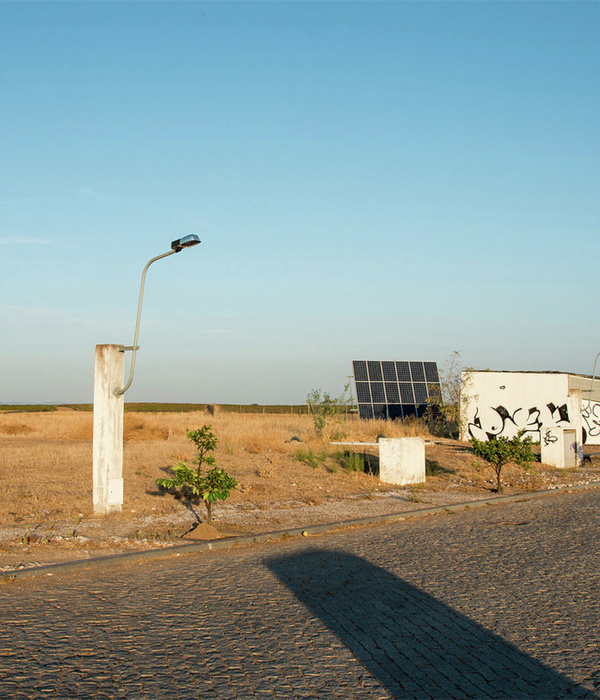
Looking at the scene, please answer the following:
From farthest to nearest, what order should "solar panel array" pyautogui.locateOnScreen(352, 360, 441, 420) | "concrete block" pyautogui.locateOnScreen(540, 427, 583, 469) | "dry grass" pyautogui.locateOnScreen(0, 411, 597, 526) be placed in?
"solar panel array" pyautogui.locateOnScreen(352, 360, 441, 420), "concrete block" pyautogui.locateOnScreen(540, 427, 583, 469), "dry grass" pyautogui.locateOnScreen(0, 411, 597, 526)

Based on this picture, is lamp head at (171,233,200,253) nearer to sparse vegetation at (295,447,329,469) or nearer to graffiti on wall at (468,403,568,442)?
sparse vegetation at (295,447,329,469)

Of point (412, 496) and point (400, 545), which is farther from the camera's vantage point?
point (412, 496)

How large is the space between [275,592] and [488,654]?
2.41 metres

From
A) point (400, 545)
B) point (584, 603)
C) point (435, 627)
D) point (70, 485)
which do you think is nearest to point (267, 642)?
point (435, 627)

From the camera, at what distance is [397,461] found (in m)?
16.2

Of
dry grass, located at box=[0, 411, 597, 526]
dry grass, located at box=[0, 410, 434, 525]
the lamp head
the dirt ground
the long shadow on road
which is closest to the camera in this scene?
the long shadow on road

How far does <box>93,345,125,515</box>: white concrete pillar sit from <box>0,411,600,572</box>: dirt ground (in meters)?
0.37

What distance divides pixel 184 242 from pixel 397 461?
8370 millimetres

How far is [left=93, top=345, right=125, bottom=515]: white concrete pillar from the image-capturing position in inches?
426

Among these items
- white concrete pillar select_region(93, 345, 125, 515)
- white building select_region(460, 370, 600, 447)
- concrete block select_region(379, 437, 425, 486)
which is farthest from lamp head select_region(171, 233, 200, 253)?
white building select_region(460, 370, 600, 447)

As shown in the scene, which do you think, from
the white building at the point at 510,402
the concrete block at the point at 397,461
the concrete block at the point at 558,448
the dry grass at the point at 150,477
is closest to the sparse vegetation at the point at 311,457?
the dry grass at the point at 150,477

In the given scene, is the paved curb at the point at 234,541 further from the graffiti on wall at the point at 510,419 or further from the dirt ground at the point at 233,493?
the graffiti on wall at the point at 510,419

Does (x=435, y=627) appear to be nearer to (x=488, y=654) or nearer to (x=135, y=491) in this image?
(x=488, y=654)

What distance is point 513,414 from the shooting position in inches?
1234
